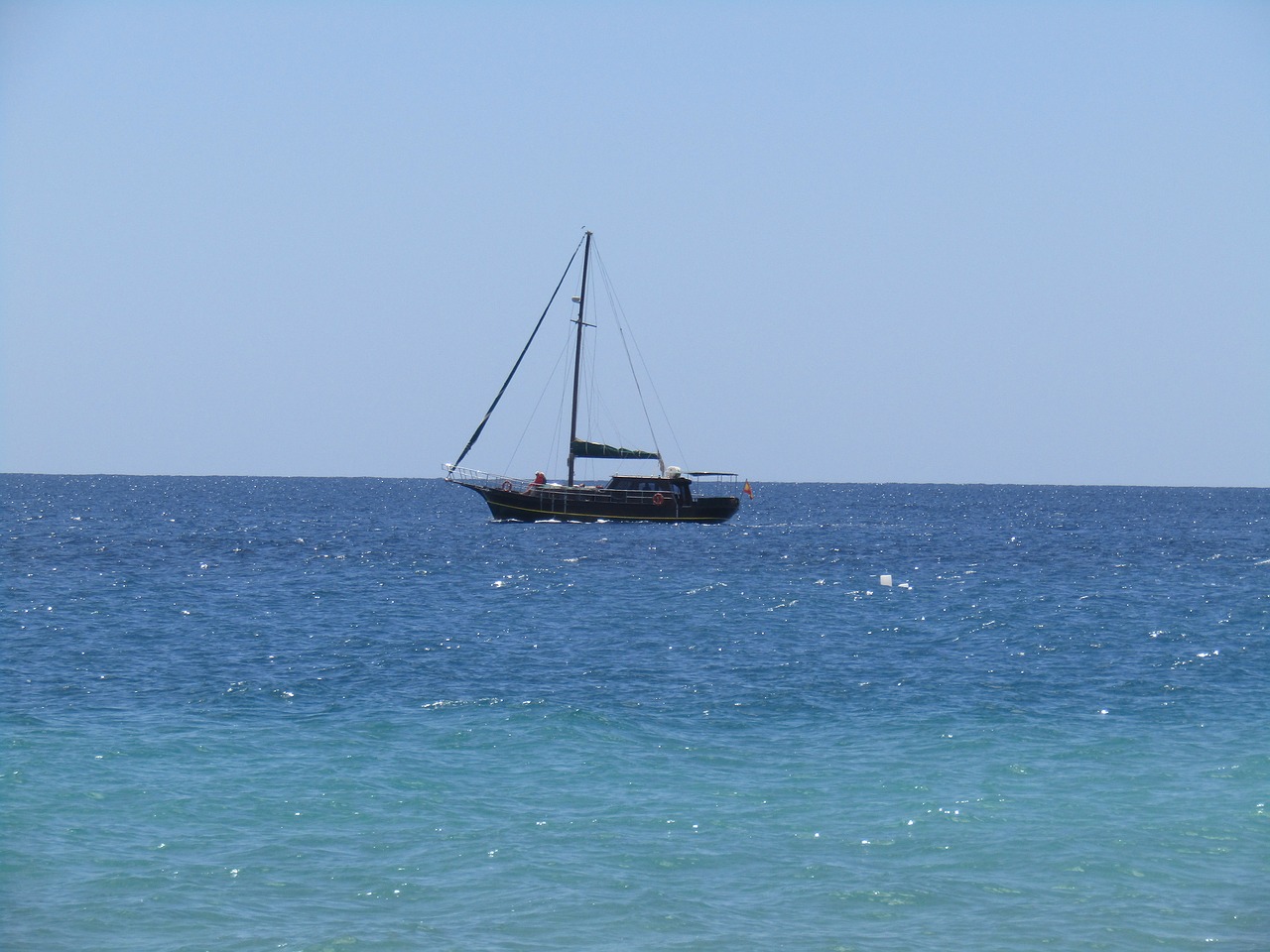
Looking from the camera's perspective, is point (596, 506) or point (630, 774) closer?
point (630, 774)

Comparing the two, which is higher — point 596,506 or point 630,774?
point 596,506

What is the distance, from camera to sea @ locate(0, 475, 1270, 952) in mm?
11789

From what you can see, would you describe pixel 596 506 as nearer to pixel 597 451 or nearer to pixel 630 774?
pixel 597 451

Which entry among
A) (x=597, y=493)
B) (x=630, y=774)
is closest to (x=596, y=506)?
(x=597, y=493)

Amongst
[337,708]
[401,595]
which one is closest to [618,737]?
[337,708]

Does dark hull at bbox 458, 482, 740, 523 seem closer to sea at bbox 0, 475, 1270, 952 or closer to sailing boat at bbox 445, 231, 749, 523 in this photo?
sailing boat at bbox 445, 231, 749, 523

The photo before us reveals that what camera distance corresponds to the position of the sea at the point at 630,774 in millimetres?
11789

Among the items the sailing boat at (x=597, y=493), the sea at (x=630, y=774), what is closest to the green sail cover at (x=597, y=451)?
the sailing boat at (x=597, y=493)

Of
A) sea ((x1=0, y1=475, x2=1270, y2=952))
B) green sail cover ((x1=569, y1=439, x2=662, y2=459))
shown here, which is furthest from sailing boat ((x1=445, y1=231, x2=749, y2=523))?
sea ((x1=0, y1=475, x2=1270, y2=952))

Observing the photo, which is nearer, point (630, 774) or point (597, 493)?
point (630, 774)

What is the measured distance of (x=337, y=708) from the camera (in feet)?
68.2

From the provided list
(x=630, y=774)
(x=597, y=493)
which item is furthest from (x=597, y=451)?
(x=630, y=774)

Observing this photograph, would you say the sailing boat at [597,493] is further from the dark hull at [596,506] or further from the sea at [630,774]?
the sea at [630,774]

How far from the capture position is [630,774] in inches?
658
